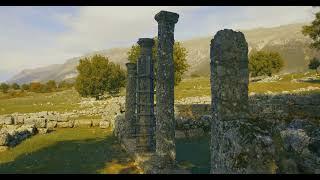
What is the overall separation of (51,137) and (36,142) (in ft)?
6.51

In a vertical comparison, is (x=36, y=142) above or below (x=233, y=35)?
below

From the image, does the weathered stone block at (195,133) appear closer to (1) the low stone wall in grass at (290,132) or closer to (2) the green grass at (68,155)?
(1) the low stone wall in grass at (290,132)

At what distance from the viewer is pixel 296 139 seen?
10531 mm

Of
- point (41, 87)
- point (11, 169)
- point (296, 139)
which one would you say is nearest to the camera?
point (296, 139)

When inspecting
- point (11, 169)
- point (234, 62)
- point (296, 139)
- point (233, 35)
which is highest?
point (233, 35)

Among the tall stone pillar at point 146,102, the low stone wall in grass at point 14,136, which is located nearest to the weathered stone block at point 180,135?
the tall stone pillar at point 146,102

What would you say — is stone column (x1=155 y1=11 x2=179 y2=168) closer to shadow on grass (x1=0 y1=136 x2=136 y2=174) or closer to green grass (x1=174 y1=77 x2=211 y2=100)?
shadow on grass (x1=0 y1=136 x2=136 y2=174)

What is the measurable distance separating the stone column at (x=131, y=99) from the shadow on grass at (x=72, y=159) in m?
1.35

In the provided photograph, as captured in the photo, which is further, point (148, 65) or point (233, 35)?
point (148, 65)

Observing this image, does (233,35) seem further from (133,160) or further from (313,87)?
(313,87)

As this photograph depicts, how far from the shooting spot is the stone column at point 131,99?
23.6 m

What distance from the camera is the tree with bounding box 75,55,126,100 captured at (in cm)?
6291

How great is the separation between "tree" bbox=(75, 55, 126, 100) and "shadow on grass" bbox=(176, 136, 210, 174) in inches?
1584
